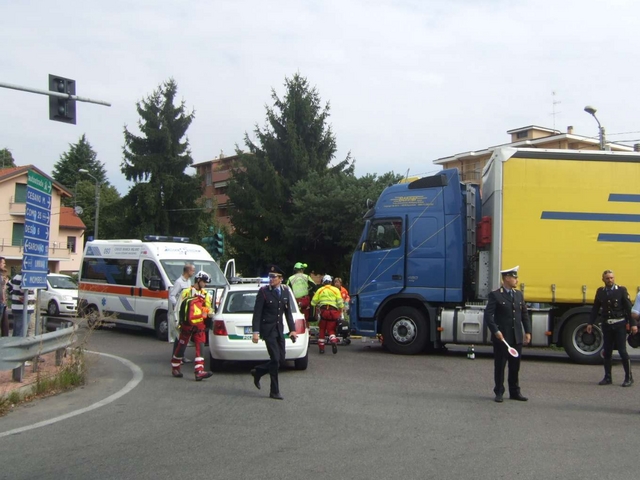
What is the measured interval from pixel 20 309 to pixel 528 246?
9.78 m

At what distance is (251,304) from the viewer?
39.2 feet

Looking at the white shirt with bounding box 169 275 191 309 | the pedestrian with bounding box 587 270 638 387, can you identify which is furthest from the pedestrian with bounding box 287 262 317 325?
the pedestrian with bounding box 587 270 638 387

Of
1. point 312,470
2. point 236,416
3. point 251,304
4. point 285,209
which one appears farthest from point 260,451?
point 285,209

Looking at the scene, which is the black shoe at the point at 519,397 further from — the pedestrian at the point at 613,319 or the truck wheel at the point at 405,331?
the truck wheel at the point at 405,331

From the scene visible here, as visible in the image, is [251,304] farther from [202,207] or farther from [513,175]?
[202,207]

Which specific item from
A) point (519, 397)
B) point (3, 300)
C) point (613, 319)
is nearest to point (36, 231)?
point (3, 300)

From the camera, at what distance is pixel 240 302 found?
39.2 ft

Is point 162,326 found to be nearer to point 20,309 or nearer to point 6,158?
point 20,309

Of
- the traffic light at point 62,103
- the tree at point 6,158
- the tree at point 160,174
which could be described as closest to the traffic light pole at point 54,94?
the traffic light at point 62,103

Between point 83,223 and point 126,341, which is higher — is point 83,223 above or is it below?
above

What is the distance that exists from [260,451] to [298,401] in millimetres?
2705

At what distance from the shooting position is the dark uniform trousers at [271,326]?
9.48 meters

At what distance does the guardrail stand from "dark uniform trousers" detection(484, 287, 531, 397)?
6.18m

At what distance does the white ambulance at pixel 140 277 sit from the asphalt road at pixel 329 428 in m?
5.59
